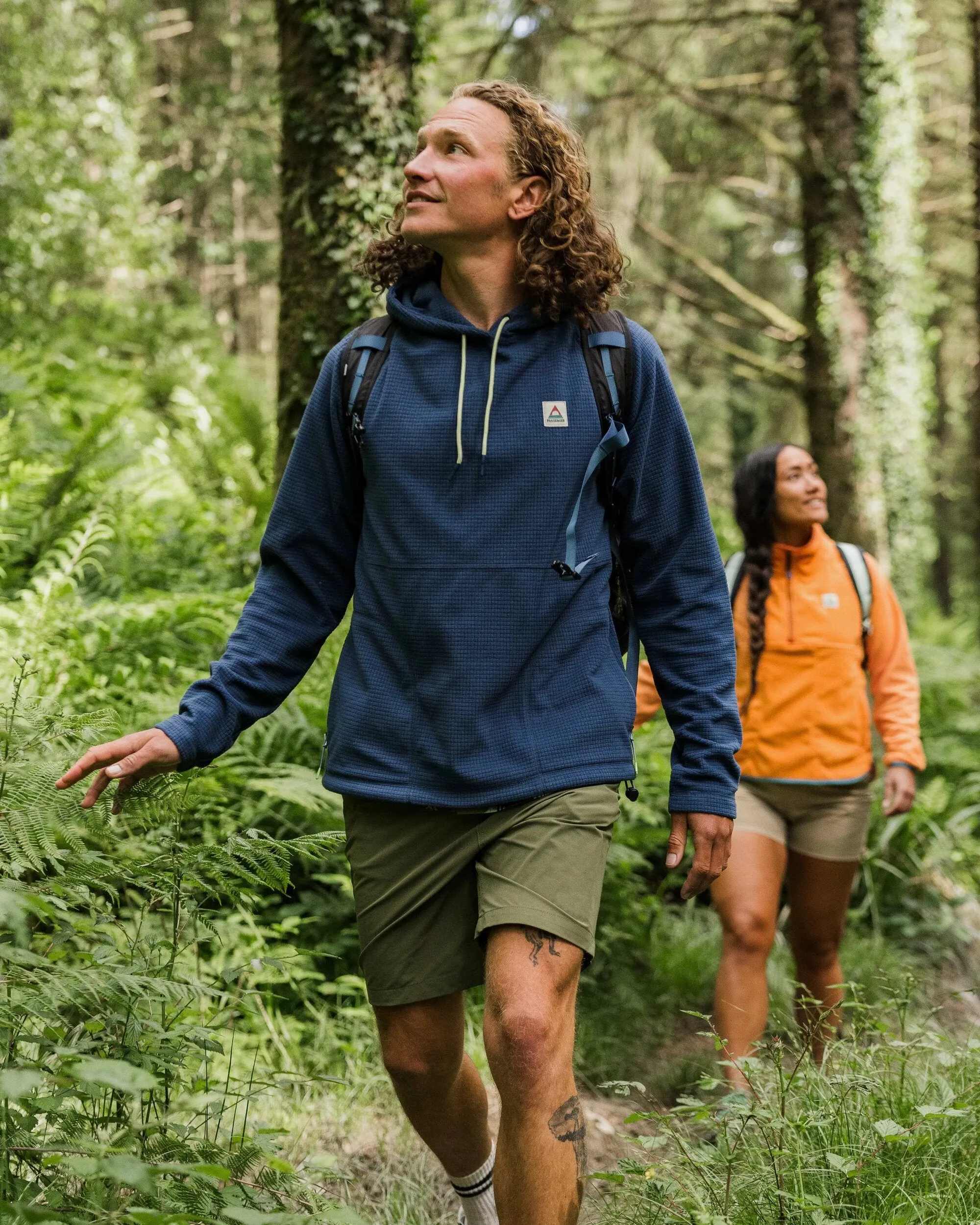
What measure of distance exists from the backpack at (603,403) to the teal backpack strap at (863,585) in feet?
6.76

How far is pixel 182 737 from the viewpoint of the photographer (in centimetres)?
262

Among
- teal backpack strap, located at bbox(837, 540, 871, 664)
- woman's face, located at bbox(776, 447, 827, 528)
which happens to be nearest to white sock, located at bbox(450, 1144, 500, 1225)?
teal backpack strap, located at bbox(837, 540, 871, 664)

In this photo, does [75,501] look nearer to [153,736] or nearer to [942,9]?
[153,736]

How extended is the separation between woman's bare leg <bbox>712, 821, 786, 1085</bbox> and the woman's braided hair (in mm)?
589

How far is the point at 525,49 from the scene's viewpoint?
11.6 meters

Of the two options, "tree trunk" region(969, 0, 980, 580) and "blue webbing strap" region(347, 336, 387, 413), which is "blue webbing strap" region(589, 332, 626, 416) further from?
"tree trunk" region(969, 0, 980, 580)

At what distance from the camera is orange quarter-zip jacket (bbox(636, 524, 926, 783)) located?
14.8 ft

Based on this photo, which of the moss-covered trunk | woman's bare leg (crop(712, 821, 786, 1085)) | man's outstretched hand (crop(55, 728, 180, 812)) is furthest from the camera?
the moss-covered trunk

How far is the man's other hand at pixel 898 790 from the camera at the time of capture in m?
4.59

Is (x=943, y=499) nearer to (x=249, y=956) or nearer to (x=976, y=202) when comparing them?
(x=976, y=202)

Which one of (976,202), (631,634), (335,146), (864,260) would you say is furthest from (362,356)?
(976,202)

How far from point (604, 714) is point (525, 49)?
10.6 meters

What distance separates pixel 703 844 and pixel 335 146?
4.04 metres

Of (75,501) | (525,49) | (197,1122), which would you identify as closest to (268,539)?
(197,1122)
